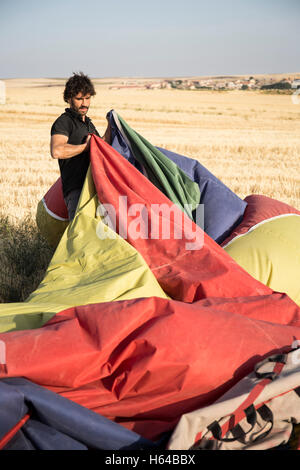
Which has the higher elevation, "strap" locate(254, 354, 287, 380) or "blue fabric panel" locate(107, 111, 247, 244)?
"blue fabric panel" locate(107, 111, 247, 244)

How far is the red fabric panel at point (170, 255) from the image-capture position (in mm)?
3066

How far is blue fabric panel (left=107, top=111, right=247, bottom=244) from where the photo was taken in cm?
425

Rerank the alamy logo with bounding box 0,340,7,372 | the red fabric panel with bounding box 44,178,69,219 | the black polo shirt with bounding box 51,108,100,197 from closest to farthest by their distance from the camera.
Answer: the alamy logo with bounding box 0,340,7,372
the black polo shirt with bounding box 51,108,100,197
the red fabric panel with bounding box 44,178,69,219

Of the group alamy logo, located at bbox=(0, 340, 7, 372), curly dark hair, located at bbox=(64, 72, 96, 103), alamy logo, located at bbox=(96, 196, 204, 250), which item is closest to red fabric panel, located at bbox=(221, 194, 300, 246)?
alamy logo, located at bbox=(96, 196, 204, 250)

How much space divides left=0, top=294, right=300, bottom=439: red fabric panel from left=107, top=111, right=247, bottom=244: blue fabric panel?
76.4 inches

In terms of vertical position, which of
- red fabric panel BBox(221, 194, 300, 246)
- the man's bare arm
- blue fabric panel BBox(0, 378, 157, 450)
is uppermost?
the man's bare arm

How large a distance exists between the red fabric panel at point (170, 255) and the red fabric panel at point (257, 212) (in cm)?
67

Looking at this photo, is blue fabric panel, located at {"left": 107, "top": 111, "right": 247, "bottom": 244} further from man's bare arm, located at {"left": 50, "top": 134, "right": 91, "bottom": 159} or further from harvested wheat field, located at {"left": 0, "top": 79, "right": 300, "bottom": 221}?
harvested wheat field, located at {"left": 0, "top": 79, "right": 300, "bottom": 221}

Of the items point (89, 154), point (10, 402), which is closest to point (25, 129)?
point (89, 154)

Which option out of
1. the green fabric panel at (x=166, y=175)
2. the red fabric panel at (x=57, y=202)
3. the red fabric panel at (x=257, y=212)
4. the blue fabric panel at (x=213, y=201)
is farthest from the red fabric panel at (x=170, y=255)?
the red fabric panel at (x=57, y=202)

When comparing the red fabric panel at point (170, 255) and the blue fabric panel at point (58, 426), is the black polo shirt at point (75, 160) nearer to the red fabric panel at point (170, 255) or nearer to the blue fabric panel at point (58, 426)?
the red fabric panel at point (170, 255)

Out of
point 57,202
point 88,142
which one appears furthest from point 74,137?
point 57,202

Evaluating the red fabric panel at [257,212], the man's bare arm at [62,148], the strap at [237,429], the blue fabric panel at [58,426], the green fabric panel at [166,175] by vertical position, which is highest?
the man's bare arm at [62,148]
